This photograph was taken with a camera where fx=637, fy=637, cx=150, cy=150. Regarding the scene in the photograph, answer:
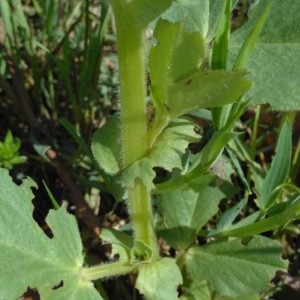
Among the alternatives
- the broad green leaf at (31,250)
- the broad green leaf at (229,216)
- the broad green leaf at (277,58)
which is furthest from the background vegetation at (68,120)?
the broad green leaf at (277,58)

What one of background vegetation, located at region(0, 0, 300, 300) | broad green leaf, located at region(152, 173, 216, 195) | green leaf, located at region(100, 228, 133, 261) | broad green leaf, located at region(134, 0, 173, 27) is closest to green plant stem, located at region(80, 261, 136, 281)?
green leaf, located at region(100, 228, 133, 261)

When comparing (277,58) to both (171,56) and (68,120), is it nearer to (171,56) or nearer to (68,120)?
(171,56)

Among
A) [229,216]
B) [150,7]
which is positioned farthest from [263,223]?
[150,7]

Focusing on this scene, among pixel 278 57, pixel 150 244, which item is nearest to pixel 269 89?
pixel 278 57

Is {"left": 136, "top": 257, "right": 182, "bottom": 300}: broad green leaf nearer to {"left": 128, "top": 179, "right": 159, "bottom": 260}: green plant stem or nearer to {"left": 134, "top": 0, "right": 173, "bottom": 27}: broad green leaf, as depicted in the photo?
{"left": 128, "top": 179, "right": 159, "bottom": 260}: green plant stem

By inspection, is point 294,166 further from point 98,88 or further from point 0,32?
point 0,32

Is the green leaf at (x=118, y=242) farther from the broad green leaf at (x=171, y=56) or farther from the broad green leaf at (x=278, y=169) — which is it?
the broad green leaf at (x=171, y=56)
